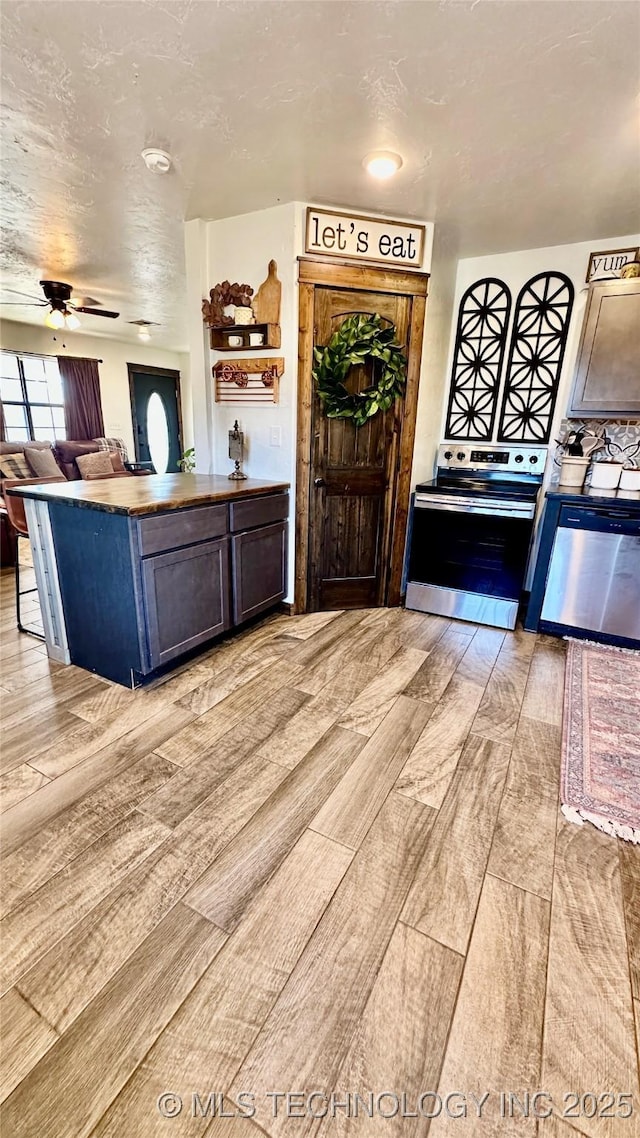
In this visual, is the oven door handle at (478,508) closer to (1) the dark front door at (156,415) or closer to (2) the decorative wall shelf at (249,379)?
(2) the decorative wall shelf at (249,379)

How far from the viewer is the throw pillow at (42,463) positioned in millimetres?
5707

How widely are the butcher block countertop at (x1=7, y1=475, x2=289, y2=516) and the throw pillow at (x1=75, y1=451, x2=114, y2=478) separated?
4092mm

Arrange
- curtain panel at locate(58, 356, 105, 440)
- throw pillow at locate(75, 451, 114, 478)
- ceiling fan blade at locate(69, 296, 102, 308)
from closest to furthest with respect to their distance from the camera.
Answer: ceiling fan blade at locate(69, 296, 102, 308), throw pillow at locate(75, 451, 114, 478), curtain panel at locate(58, 356, 105, 440)

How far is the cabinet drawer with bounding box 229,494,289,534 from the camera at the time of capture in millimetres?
2600

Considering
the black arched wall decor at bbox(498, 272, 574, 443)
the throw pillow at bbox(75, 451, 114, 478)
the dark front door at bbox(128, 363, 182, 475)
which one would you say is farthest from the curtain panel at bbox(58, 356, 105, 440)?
the black arched wall decor at bbox(498, 272, 574, 443)

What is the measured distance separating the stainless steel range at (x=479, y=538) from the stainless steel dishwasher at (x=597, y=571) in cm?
21

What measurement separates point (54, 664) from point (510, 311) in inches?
146

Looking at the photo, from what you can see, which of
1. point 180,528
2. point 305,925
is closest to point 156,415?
point 180,528

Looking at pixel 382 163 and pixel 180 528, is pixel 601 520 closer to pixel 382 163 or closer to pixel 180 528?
pixel 382 163

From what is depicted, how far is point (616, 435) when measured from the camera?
3100 mm

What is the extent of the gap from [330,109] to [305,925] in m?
2.80

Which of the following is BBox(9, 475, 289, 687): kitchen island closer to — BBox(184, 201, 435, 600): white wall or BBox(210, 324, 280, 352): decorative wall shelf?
BBox(184, 201, 435, 600): white wall

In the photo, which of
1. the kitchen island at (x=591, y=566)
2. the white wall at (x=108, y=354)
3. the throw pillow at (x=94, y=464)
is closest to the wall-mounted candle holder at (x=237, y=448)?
the kitchen island at (x=591, y=566)

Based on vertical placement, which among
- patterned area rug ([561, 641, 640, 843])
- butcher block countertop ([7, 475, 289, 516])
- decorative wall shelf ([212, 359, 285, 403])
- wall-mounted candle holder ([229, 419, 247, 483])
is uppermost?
decorative wall shelf ([212, 359, 285, 403])
